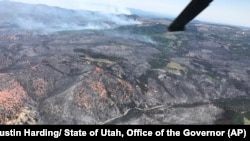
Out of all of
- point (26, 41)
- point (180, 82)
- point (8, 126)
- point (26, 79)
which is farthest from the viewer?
point (26, 41)

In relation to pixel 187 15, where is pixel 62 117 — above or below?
below

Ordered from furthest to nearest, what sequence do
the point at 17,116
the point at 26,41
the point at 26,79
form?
the point at 26,41
the point at 26,79
the point at 17,116

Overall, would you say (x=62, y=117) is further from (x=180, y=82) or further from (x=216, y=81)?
(x=216, y=81)

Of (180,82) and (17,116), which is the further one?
(180,82)

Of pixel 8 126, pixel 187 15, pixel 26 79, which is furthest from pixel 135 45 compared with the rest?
pixel 187 15

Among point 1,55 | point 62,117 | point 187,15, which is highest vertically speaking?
point 187,15

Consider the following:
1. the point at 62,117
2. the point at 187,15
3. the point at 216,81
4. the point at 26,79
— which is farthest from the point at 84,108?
the point at 187,15
